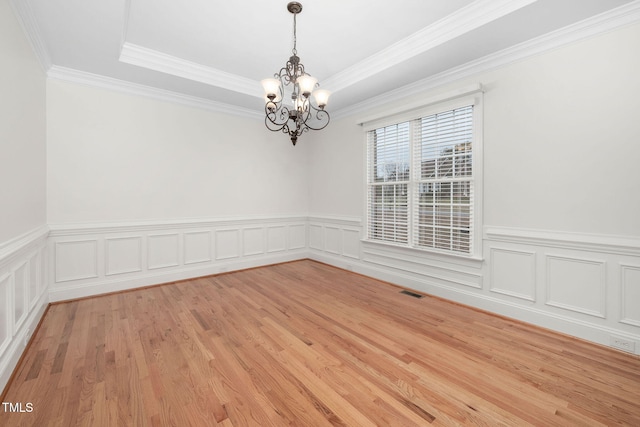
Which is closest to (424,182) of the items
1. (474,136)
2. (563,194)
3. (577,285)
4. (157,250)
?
(474,136)

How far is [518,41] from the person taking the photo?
9.56ft

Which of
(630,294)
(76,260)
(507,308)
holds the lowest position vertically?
(507,308)

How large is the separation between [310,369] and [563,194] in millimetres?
2885

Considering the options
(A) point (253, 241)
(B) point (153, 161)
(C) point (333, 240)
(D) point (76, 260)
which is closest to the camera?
(D) point (76, 260)

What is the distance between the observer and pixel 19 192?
8.01 feet

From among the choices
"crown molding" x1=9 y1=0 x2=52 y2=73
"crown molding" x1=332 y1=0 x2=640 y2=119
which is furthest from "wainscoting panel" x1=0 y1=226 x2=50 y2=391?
"crown molding" x1=332 y1=0 x2=640 y2=119

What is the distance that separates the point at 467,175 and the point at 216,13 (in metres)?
3.27

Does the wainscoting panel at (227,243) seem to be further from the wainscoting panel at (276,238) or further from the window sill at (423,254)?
the window sill at (423,254)

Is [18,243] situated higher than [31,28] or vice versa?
[31,28]

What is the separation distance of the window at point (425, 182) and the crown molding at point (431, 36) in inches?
33.2

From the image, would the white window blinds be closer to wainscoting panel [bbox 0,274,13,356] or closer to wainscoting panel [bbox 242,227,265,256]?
wainscoting panel [bbox 242,227,265,256]

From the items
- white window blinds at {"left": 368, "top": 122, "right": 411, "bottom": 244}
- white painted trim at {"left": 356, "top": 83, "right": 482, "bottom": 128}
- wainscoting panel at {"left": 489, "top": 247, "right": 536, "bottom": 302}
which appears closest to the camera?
wainscoting panel at {"left": 489, "top": 247, "right": 536, "bottom": 302}

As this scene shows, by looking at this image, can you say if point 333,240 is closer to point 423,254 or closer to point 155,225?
point 423,254

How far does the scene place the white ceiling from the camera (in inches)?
101
